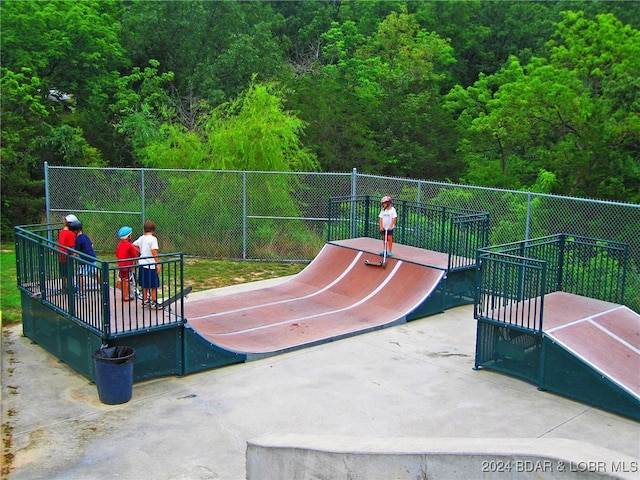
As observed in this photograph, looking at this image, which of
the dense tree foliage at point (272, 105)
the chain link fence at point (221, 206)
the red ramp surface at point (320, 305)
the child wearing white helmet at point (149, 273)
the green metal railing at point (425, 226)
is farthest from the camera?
the dense tree foliage at point (272, 105)

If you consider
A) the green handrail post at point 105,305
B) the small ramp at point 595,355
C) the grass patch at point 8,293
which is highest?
the green handrail post at point 105,305

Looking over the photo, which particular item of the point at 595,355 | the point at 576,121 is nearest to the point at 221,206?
the point at 595,355

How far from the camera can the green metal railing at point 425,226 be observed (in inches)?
545

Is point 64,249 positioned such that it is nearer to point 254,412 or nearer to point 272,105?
point 254,412

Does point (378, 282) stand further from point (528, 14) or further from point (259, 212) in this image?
point (528, 14)

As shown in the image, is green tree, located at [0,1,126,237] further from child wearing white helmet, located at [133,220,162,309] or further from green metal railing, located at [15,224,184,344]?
child wearing white helmet, located at [133,220,162,309]

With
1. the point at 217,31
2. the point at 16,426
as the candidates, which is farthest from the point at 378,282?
the point at 217,31

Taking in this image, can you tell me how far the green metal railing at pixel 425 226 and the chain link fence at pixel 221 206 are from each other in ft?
2.94

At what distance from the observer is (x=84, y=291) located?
10328 millimetres

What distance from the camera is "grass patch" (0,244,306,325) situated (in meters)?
14.6

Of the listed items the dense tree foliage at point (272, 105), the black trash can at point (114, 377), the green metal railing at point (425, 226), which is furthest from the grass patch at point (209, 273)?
the black trash can at point (114, 377)

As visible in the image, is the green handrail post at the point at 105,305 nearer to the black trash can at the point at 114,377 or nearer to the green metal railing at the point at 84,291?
the green metal railing at the point at 84,291

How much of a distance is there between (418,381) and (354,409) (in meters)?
1.38

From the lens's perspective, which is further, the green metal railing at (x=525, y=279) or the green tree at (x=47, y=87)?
the green tree at (x=47, y=87)
